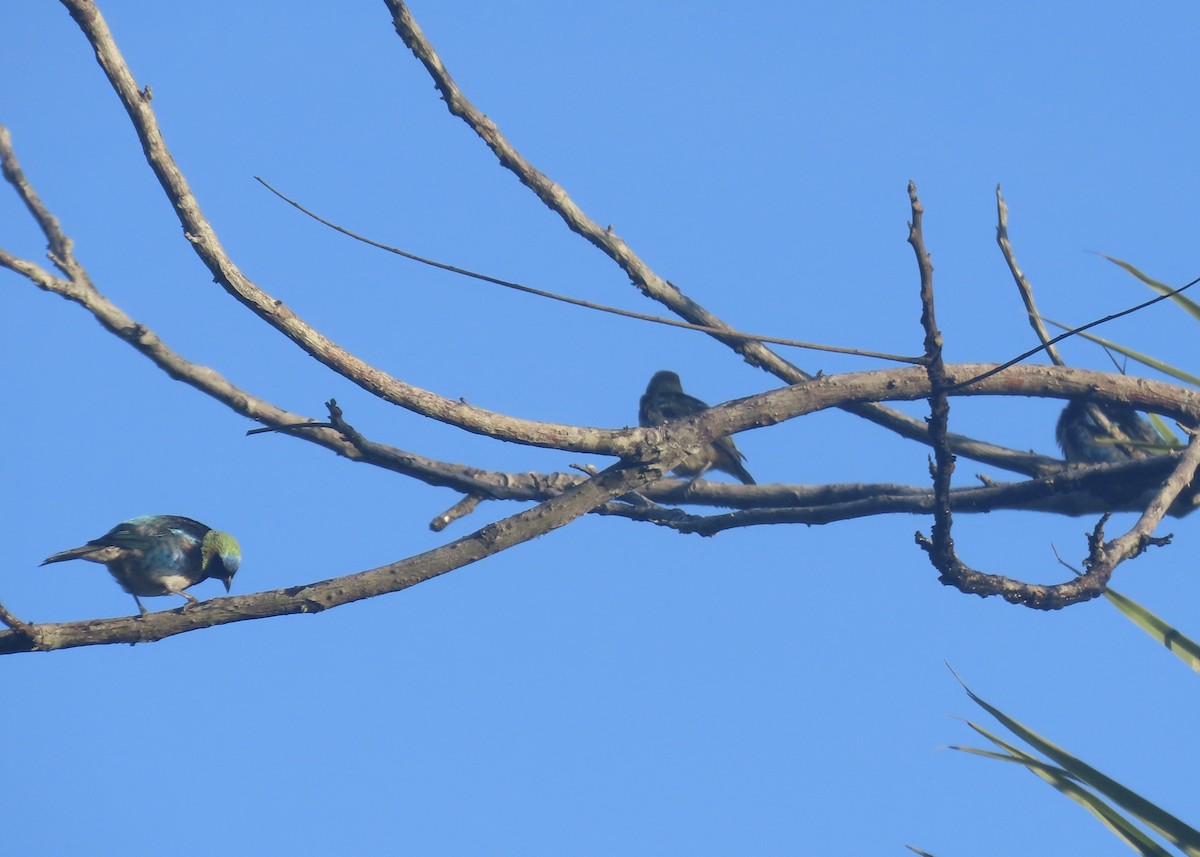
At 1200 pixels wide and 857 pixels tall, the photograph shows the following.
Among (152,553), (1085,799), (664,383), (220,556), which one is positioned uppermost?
(664,383)

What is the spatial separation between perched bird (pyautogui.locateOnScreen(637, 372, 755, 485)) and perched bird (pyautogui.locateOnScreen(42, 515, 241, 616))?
3616 mm

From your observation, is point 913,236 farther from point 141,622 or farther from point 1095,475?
point 141,622

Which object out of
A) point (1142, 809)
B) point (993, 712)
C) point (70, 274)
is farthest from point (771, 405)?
point (70, 274)

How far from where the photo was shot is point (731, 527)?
5.12 meters

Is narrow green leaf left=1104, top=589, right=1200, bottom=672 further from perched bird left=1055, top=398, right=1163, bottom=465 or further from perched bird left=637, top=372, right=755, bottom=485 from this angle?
perched bird left=637, top=372, right=755, bottom=485

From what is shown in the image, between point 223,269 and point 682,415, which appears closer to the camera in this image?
point 223,269

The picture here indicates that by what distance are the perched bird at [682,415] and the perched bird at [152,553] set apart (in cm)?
362

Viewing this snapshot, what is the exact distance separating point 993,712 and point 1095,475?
1.69m

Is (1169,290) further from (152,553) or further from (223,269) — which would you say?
(152,553)

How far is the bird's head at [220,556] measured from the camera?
8.55 meters

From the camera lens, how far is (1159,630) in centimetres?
367

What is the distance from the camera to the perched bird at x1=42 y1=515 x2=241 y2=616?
26.0 ft

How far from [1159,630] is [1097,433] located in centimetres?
586

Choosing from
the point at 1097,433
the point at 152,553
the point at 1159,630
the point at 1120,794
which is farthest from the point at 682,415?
the point at 1120,794
